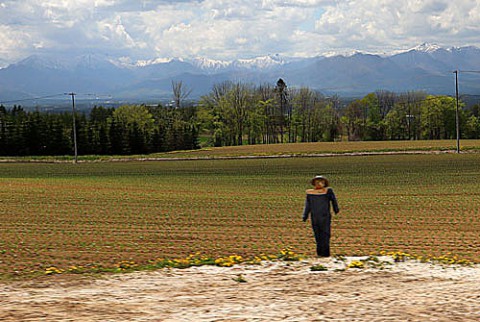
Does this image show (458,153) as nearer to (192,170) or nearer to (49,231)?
(192,170)

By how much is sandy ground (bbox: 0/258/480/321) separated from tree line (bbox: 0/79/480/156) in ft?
261

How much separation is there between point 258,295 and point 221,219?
13.8m

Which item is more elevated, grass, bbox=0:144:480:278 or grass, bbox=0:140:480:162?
grass, bbox=0:140:480:162

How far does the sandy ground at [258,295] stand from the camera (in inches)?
322

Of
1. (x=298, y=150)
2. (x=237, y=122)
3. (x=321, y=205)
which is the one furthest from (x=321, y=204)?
(x=237, y=122)

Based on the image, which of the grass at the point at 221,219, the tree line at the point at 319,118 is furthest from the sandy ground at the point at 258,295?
the tree line at the point at 319,118

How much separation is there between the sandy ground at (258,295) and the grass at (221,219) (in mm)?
2312

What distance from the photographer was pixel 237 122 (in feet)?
357

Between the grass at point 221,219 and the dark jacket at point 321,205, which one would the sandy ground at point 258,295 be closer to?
the dark jacket at point 321,205

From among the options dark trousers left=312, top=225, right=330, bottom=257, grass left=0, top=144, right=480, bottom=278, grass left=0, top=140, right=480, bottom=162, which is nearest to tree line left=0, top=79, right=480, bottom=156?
grass left=0, top=140, right=480, bottom=162

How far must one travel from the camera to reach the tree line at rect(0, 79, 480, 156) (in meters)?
89.6

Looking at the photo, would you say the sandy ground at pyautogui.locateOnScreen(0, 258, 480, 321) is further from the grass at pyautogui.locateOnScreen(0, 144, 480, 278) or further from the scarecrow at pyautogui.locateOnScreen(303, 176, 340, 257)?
the grass at pyautogui.locateOnScreen(0, 144, 480, 278)

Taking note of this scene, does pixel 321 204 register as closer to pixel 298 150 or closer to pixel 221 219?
pixel 221 219

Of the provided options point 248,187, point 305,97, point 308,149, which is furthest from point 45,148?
point 248,187
